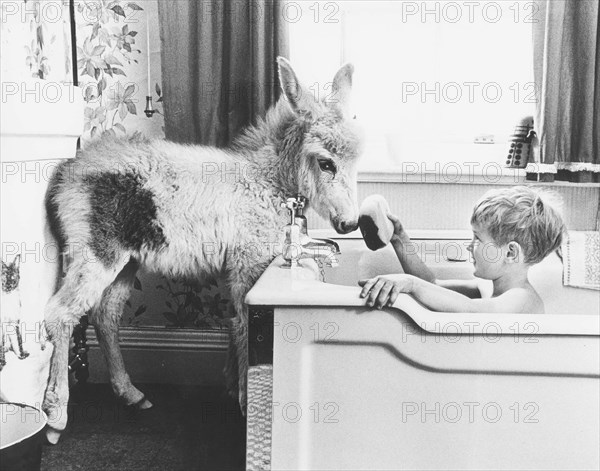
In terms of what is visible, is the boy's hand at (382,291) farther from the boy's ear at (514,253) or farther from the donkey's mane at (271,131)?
the donkey's mane at (271,131)

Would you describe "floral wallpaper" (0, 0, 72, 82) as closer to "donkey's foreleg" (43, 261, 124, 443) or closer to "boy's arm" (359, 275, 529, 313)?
"donkey's foreleg" (43, 261, 124, 443)

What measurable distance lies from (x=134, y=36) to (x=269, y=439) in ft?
5.11

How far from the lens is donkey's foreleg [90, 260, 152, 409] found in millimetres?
2195

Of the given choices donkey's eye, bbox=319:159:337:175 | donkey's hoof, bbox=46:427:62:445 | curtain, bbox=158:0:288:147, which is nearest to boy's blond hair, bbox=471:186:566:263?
donkey's eye, bbox=319:159:337:175

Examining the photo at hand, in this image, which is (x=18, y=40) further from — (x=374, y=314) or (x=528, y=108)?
(x=528, y=108)

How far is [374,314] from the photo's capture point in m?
1.53

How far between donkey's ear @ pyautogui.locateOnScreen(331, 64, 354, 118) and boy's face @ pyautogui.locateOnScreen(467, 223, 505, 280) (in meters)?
0.55

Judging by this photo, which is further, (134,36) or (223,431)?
(134,36)

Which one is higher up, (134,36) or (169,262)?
(134,36)

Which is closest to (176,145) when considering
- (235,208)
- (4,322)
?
(235,208)

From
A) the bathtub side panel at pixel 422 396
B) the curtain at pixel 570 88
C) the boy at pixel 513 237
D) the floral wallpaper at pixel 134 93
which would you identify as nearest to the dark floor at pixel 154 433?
A: the floral wallpaper at pixel 134 93

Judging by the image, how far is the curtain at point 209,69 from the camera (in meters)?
2.35

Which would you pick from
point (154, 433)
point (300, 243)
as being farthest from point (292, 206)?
point (154, 433)

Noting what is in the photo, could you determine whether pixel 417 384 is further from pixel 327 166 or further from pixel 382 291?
pixel 327 166
